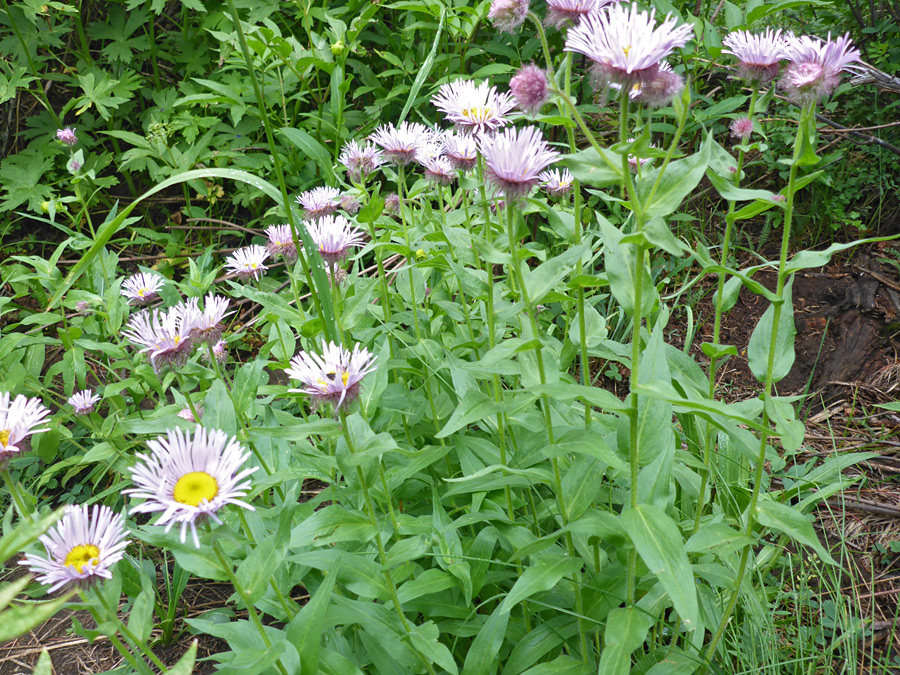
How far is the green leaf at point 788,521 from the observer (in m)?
1.43

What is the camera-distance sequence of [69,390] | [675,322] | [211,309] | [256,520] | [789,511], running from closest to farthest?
1. [789,511]
2. [256,520]
3. [211,309]
4. [69,390]
5. [675,322]

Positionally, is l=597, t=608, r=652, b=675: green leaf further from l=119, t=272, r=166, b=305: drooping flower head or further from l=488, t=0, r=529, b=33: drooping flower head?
l=119, t=272, r=166, b=305: drooping flower head

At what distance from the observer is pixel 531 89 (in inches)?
50.3

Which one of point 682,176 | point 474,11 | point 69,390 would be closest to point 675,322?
point 474,11

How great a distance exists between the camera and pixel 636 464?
1354 mm

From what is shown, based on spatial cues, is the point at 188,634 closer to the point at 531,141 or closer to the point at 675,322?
the point at 531,141

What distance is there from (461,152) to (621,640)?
1342 mm

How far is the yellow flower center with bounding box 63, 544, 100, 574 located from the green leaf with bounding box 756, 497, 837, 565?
1.40 m

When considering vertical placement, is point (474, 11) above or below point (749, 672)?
above

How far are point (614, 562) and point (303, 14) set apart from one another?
3.12m

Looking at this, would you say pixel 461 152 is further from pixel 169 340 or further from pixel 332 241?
pixel 169 340

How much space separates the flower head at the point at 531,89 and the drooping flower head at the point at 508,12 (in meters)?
0.16

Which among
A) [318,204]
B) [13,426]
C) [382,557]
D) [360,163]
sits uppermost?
[360,163]

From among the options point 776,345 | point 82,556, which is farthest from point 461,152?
point 82,556
